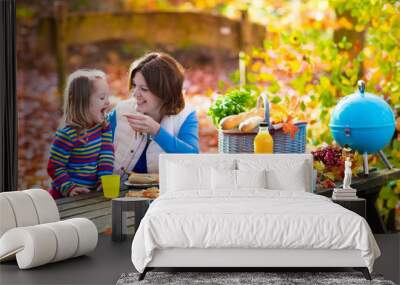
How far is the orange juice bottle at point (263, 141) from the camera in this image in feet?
19.8

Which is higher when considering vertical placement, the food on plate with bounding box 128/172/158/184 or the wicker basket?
the wicker basket

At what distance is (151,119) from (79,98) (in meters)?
0.69

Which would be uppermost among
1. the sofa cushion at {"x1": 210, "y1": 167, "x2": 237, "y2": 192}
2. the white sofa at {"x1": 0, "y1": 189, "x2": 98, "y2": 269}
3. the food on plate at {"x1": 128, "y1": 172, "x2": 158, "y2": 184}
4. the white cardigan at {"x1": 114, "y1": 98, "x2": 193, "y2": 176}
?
the white cardigan at {"x1": 114, "y1": 98, "x2": 193, "y2": 176}

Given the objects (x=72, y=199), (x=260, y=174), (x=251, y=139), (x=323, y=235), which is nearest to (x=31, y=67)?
(x=72, y=199)

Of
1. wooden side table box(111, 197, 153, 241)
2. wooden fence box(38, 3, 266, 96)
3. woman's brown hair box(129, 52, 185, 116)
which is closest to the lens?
wooden side table box(111, 197, 153, 241)

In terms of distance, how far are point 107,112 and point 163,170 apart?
1.64m

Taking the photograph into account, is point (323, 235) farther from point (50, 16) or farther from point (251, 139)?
point (50, 16)

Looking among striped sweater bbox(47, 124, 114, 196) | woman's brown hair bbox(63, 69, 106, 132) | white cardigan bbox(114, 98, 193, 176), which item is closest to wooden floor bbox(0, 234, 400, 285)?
striped sweater bbox(47, 124, 114, 196)

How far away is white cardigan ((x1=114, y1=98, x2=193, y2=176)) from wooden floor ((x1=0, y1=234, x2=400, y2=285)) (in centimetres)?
155

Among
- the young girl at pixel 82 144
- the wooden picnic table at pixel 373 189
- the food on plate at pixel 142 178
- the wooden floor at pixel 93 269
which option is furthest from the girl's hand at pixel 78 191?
the wooden picnic table at pixel 373 189

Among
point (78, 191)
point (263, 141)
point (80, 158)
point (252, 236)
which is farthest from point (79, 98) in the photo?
point (252, 236)

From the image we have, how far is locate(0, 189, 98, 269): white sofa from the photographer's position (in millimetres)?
4895

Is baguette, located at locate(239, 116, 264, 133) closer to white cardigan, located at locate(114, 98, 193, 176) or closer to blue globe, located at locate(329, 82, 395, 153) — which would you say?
blue globe, located at locate(329, 82, 395, 153)

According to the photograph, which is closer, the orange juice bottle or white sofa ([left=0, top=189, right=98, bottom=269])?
white sofa ([left=0, top=189, right=98, bottom=269])
